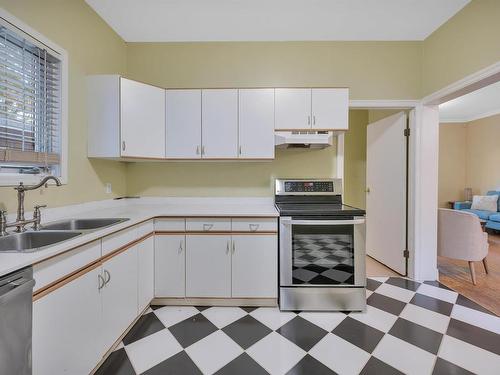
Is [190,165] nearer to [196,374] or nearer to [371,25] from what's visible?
[196,374]

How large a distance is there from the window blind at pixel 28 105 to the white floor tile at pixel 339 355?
227cm

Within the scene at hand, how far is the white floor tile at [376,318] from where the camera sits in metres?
1.83

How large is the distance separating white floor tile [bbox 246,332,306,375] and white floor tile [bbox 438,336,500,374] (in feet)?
3.15

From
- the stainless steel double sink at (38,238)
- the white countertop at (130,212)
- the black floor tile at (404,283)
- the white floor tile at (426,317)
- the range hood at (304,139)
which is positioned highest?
the range hood at (304,139)

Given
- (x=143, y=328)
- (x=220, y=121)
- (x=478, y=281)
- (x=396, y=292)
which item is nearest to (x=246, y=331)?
(x=143, y=328)

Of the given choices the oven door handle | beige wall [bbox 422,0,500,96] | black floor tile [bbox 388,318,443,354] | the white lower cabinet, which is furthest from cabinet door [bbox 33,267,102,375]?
beige wall [bbox 422,0,500,96]

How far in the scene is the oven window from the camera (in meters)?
2.00

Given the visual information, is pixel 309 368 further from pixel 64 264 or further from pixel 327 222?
pixel 64 264

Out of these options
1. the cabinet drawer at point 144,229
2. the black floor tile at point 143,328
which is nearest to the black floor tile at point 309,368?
the black floor tile at point 143,328

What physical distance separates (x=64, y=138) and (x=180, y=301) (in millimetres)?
1653

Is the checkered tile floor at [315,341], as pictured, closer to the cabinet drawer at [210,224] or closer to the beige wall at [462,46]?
the cabinet drawer at [210,224]

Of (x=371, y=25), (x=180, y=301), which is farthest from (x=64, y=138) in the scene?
(x=371, y=25)

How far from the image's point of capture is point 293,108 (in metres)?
2.29

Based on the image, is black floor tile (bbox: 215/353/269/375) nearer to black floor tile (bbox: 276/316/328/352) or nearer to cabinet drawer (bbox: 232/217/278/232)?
black floor tile (bbox: 276/316/328/352)
